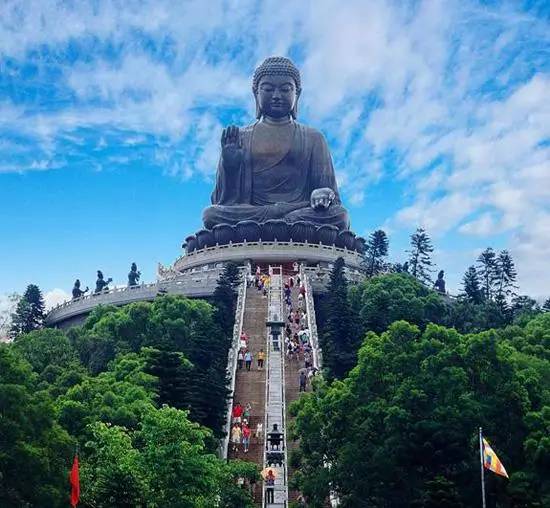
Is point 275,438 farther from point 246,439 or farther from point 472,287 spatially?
point 472,287

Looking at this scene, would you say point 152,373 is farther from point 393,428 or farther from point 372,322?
point 372,322

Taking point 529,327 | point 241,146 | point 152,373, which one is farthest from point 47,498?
point 241,146

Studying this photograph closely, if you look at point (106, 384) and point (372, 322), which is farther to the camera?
point (372, 322)

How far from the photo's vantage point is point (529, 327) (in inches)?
952

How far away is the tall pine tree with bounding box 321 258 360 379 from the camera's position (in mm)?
23734

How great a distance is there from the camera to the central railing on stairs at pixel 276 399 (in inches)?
750

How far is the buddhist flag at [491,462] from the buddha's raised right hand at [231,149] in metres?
31.3

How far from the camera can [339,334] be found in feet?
89.1

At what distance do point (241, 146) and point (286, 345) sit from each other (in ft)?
65.9

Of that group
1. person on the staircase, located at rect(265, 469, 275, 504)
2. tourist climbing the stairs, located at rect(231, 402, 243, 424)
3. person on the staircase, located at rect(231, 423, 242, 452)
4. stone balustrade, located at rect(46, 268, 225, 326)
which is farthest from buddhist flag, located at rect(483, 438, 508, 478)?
stone balustrade, located at rect(46, 268, 225, 326)

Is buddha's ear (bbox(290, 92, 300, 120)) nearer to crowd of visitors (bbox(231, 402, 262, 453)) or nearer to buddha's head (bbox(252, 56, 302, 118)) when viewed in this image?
buddha's head (bbox(252, 56, 302, 118))

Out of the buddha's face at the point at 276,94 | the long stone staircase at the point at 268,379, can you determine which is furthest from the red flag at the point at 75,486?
the buddha's face at the point at 276,94

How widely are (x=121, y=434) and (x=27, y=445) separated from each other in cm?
212

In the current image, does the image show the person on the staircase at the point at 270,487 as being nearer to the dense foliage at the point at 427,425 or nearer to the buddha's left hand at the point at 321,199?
the dense foliage at the point at 427,425
